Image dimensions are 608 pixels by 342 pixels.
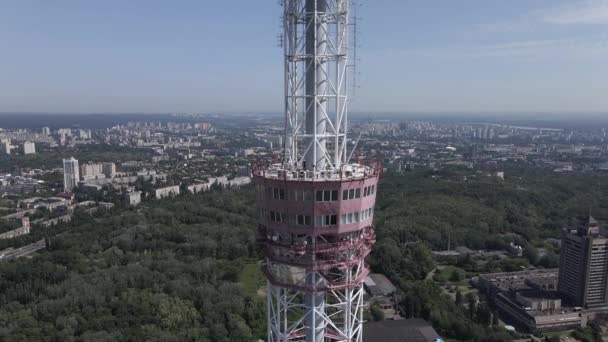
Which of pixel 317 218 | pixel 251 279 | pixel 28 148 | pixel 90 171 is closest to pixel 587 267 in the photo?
pixel 251 279

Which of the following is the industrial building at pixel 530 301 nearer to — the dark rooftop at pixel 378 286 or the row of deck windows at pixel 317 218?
the dark rooftop at pixel 378 286

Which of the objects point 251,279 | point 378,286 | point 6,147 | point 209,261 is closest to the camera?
point 378,286

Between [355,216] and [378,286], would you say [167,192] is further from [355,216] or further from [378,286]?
[355,216]

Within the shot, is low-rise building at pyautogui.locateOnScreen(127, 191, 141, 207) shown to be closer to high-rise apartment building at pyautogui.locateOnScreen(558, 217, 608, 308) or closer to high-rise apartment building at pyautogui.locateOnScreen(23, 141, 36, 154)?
high-rise apartment building at pyautogui.locateOnScreen(558, 217, 608, 308)

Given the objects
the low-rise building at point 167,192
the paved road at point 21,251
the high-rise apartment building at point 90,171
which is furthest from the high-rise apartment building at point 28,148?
the paved road at point 21,251

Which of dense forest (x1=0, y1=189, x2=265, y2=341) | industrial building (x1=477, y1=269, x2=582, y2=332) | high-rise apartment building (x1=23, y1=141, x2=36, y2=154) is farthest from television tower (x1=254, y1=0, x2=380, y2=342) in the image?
high-rise apartment building (x1=23, y1=141, x2=36, y2=154)

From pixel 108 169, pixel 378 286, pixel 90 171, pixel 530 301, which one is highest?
pixel 90 171
